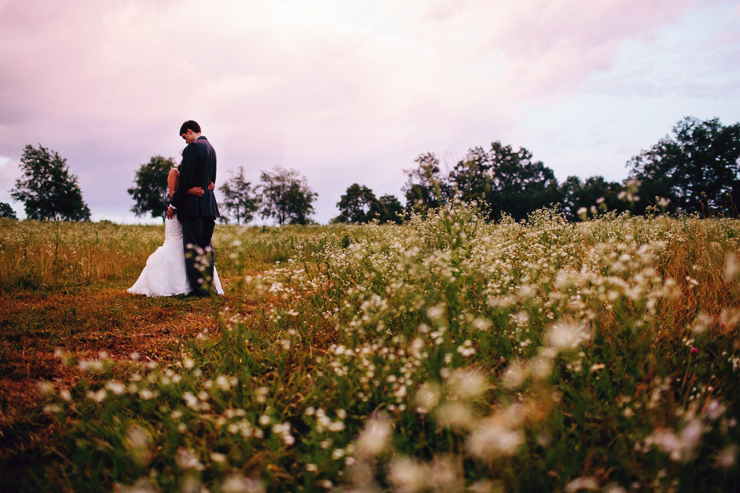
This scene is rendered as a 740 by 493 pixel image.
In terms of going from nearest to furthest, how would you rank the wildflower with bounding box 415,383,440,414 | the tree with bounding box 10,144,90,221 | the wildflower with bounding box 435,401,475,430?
the wildflower with bounding box 435,401,475,430
the wildflower with bounding box 415,383,440,414
the tree with bounding box 10,144,90,221

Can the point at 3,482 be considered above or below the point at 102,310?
below

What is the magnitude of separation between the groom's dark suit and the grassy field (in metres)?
1.88

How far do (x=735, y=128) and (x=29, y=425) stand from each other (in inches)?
3085

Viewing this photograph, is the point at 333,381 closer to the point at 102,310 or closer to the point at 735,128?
the point at 102,310

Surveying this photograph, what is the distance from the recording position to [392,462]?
169 centimetres

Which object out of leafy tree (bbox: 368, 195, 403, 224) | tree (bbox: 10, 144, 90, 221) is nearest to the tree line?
tree (bbox: 10, 144, 90, 221)

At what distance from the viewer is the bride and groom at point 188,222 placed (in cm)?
568

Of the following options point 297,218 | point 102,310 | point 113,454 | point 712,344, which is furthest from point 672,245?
point 297,218

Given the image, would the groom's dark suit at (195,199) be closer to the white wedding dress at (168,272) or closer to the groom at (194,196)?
the groom at (194,196)

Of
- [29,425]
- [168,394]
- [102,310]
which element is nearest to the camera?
[29,425]

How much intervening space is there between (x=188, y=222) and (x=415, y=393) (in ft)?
16.8

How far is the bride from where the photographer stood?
5812 millimetres

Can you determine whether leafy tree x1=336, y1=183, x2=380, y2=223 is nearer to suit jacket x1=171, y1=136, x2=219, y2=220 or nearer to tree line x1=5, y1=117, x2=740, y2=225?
tree line x1=5, y1=117, x2=740, y2=225

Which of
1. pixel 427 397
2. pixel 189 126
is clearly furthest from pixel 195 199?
pixel 427 397
